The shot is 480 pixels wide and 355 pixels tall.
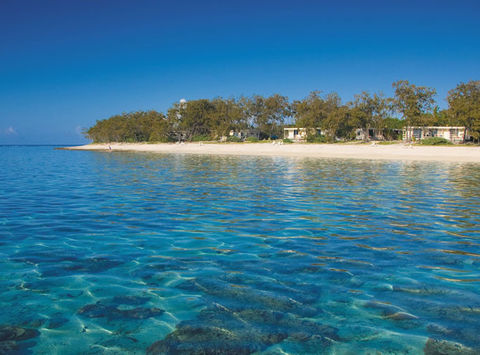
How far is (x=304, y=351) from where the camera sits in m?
4.25

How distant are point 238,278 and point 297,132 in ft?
300

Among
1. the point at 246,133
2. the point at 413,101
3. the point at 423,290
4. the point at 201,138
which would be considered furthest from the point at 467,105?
the point at 423,290

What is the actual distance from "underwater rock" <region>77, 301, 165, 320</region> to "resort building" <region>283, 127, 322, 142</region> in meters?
82.7

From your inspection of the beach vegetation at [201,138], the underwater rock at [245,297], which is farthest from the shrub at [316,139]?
the underwater rock at [245,297]

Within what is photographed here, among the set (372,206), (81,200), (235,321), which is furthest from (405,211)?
(81,200)

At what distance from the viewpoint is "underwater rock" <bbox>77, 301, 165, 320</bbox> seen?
16.7ft

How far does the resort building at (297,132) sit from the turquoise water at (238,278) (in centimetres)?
7428

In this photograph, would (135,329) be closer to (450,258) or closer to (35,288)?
(35,288)

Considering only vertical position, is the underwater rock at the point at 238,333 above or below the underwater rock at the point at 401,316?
above

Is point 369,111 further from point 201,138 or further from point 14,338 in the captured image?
point 14,338

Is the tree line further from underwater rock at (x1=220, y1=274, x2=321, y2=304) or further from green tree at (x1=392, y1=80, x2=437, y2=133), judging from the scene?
underwater rock at (x1=220, y1=274, x2=321, y2=304)

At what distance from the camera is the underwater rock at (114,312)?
5.09 metres

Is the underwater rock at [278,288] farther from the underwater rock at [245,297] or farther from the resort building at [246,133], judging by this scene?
the resort building at [246,133]

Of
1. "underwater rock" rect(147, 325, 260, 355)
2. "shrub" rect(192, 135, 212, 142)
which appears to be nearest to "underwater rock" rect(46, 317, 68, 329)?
"underwater rock" rect(147, 325, 260, 355)
